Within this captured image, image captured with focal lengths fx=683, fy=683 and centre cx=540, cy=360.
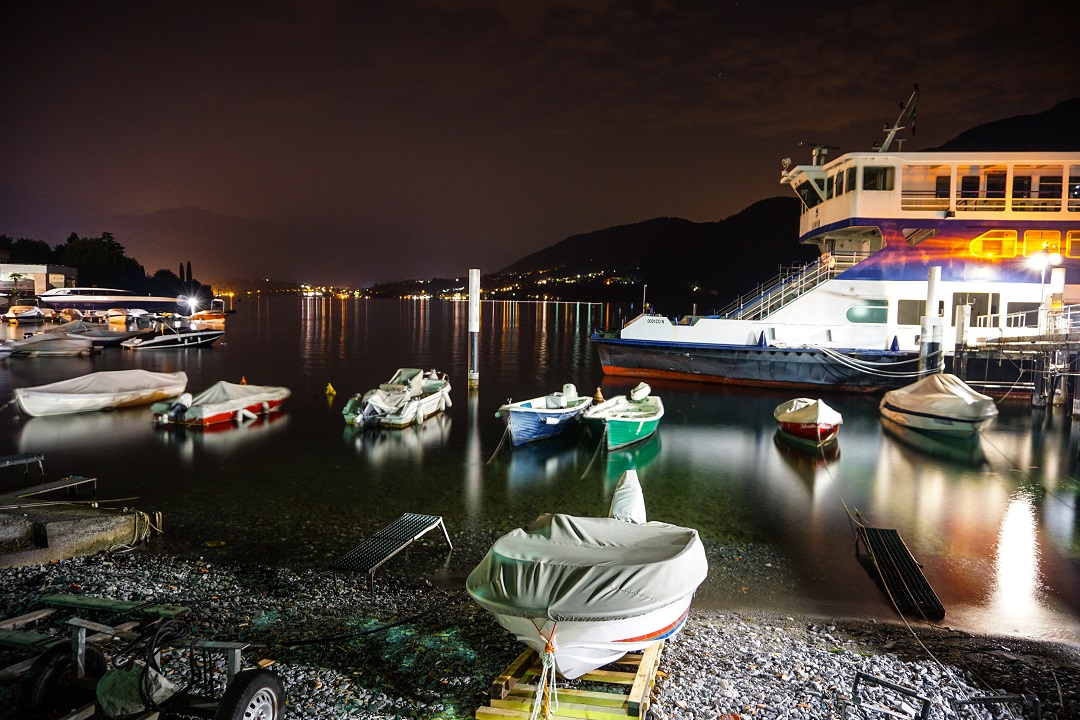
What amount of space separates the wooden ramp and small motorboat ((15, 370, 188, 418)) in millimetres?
21899

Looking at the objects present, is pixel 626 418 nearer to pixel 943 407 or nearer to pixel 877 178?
pixel 943 407

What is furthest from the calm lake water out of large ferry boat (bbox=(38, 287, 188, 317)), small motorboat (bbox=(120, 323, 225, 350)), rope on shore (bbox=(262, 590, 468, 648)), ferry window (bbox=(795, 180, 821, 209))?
large ferry boat (bbox=(38, 287, 188, 317))

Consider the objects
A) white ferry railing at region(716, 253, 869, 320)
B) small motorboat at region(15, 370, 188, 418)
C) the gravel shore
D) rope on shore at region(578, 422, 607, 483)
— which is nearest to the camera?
the gravel shore

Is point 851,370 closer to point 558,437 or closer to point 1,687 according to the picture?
point 558,437

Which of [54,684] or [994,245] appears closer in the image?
[54,684]

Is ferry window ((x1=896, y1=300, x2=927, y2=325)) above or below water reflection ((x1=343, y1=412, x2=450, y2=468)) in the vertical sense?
above

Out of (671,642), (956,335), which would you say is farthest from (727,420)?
(671,642)

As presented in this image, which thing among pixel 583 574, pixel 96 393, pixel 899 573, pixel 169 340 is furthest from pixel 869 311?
pixel 169 340

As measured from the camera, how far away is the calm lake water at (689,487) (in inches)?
434

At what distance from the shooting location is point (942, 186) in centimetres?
3122

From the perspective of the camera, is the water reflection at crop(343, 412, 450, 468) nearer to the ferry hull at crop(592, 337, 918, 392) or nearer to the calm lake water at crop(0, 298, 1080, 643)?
the calm lake water at crop(0, 298, 1080, 643)

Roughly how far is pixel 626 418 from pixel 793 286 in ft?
53.0

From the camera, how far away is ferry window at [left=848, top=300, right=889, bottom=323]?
3130 cm

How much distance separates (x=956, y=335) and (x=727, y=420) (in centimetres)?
1240
